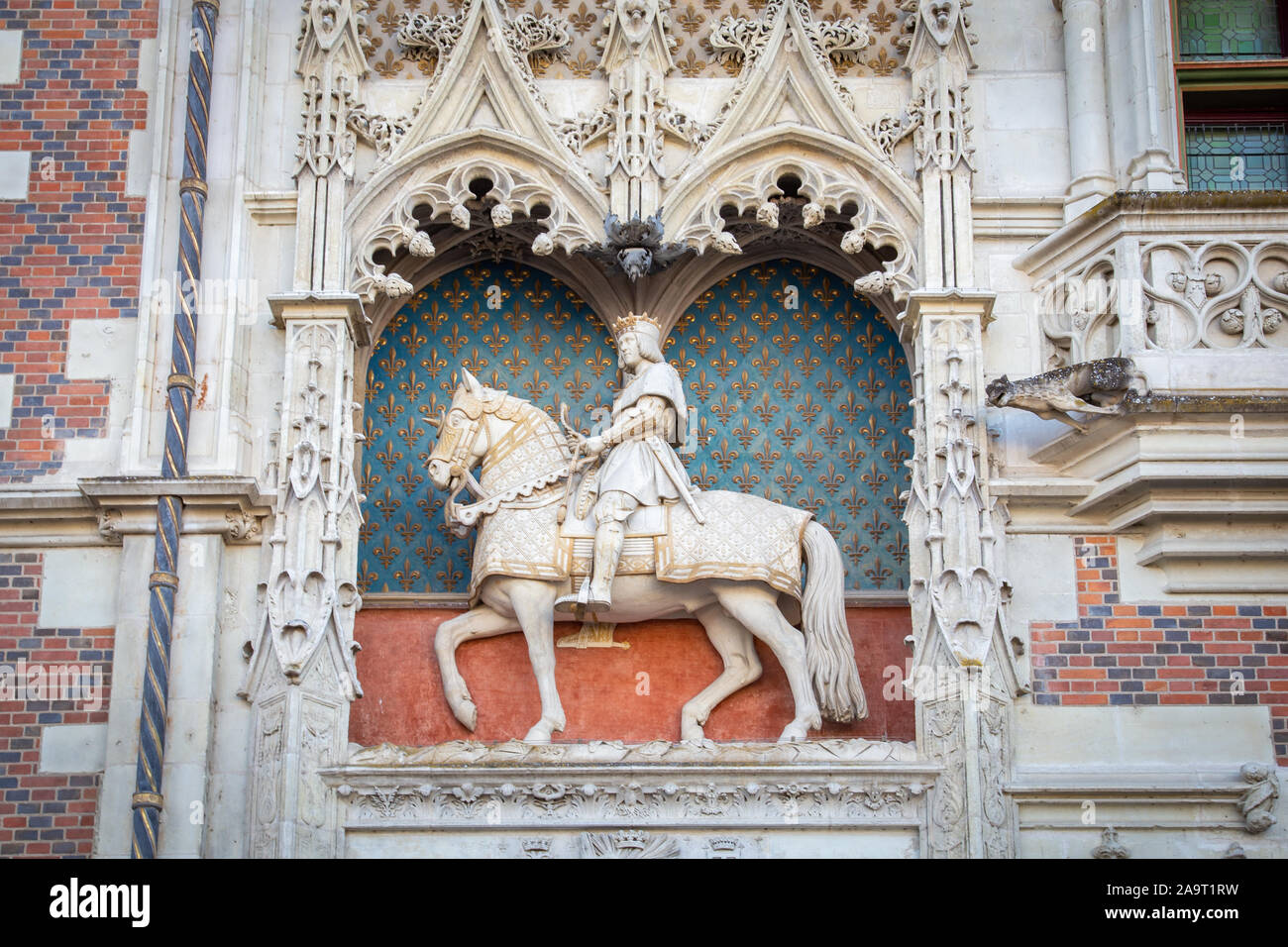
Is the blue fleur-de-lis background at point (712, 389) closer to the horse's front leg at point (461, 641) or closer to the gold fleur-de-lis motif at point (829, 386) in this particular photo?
the gold fleur-de-lis motif at point (829, 386)

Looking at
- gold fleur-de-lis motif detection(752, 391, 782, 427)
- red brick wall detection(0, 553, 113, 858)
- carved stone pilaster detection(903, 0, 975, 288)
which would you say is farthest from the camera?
gold fleur-de-lis motif detection(752, 391, 782, 427)

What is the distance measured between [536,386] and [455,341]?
1.90 ft

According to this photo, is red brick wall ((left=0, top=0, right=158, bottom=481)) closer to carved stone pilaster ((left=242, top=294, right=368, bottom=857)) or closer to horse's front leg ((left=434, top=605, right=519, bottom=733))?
carved stone pilaster ((left=242, top=294, right=368, bottom=857))

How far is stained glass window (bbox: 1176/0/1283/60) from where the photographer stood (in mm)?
14461

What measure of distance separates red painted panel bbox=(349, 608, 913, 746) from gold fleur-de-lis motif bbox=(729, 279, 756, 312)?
209cm

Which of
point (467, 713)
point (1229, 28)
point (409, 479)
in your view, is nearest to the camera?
point (467, 713)

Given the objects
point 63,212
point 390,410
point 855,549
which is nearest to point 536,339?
point 390,410

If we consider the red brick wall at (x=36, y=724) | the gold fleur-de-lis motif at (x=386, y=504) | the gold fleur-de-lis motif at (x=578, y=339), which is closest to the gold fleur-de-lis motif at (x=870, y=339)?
the gold fleur-de-lis motif at (x=578, y=339)

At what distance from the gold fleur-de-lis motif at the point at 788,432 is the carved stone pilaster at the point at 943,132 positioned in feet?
3.91

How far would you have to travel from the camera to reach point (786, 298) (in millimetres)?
14461

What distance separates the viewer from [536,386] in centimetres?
1427

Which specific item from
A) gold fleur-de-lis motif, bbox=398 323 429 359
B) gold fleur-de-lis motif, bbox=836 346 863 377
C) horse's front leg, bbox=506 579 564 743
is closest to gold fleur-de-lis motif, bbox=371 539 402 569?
horse's front leg, bbox=506 579 564 743

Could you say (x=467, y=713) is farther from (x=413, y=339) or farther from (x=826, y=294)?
(x=826, y=294)

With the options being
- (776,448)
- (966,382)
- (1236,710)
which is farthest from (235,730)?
(1236,710)
